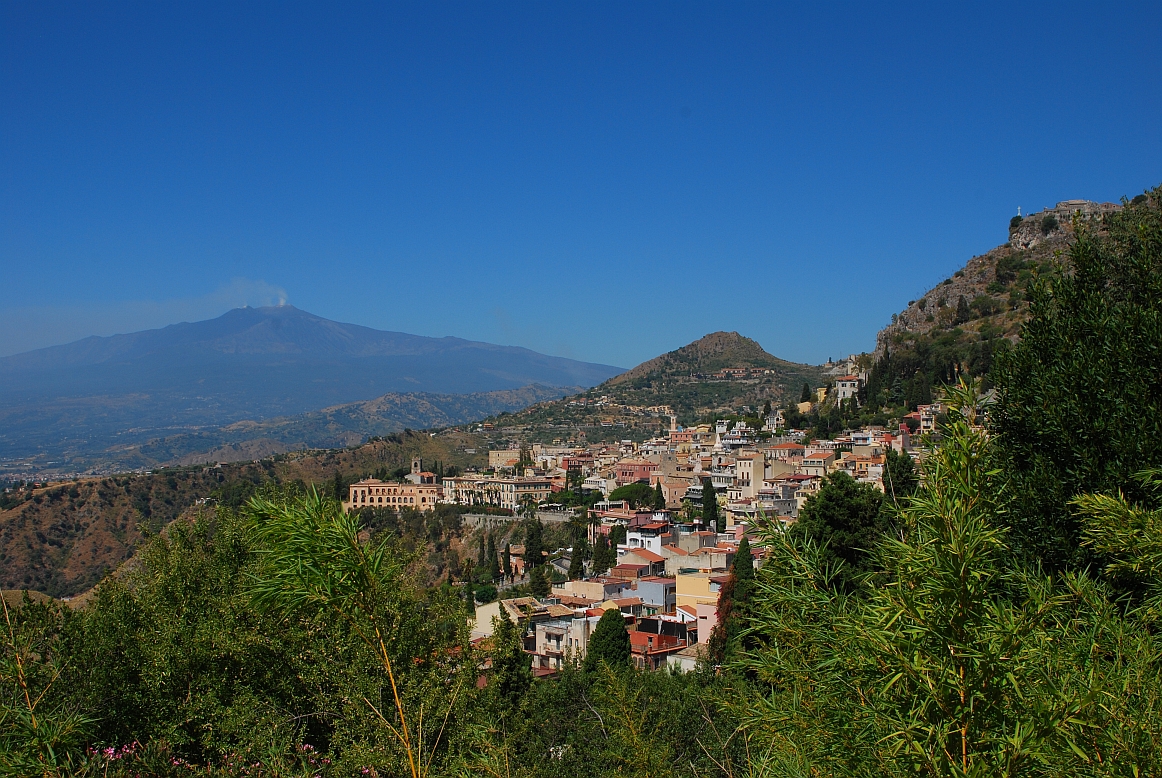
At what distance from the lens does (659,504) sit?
137ft

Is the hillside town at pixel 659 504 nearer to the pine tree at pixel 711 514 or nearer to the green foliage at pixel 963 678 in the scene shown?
the pine tree at pixel 711 514

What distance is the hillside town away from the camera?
71.6 feet

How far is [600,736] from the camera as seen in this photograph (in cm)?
1148

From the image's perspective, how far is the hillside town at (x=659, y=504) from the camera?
21812mm

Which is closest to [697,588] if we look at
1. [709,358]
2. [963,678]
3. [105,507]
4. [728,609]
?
[728,609]

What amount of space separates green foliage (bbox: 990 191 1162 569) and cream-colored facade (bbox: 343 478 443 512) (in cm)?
5341

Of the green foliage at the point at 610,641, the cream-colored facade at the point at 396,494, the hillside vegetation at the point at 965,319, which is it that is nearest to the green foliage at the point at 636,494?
the hillside vegetation at the point at 965,319

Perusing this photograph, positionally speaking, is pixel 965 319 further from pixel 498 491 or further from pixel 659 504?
pixel 498 491

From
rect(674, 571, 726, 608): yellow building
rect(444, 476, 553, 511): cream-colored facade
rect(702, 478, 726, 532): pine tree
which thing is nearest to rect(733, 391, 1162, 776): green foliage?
rect(674, 571, 726, 608): yellow building

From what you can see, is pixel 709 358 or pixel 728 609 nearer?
pixel 728 609

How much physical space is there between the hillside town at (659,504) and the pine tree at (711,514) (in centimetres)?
22

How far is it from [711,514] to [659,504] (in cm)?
438

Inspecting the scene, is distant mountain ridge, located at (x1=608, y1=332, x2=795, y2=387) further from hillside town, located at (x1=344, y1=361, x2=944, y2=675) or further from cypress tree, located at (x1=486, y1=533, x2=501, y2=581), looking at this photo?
cypress tree, located at (x1=486, y1=533, x2=501, y2=581)

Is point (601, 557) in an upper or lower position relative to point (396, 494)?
upper
